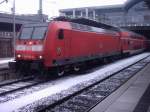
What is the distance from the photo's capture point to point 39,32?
15703 mm

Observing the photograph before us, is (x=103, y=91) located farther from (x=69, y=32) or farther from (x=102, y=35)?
(x=102, y=35)

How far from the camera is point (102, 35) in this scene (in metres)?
23.2

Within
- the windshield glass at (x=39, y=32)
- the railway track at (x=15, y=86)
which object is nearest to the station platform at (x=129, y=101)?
the railway track at (x=15, y=86)

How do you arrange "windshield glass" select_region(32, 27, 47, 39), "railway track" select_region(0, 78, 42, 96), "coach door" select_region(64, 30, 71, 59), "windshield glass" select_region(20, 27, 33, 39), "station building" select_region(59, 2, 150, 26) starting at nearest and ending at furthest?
"railway track" select_region(0, 78, 42, 96)
"windshield glass" select_region(32, 27, 47, 39)
"windshield glass" select_region(20, 27, 33, 39)
"coach door" select_region(64, 30, 71, 59)
"station building" select_region(59, 2, 150, 26)

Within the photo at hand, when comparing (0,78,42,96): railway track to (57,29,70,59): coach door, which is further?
(57,29,70,59): coach door

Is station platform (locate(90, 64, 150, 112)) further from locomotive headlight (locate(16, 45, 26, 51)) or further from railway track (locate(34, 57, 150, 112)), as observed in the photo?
locomotive headlight (locate(16, 45, 26, 51))

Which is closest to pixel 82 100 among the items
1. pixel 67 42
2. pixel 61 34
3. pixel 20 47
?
pixel 61 34

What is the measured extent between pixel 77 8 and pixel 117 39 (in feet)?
202

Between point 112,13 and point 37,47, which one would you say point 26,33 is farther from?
point 112,13

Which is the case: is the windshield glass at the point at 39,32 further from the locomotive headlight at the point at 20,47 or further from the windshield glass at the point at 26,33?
the locomotive headlight at the point at 20,47

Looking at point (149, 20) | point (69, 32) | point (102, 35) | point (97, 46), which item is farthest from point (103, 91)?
point (149, 20)

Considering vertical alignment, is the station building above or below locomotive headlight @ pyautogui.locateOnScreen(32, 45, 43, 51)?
above

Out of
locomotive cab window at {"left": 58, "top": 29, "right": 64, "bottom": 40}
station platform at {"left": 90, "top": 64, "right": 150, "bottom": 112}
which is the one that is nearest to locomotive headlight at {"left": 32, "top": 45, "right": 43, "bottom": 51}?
locomotive cab window at {"left": 58, "top": 29, "right": 64, "bottom": 40}

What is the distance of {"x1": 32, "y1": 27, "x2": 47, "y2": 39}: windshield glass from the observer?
15.5 metres
